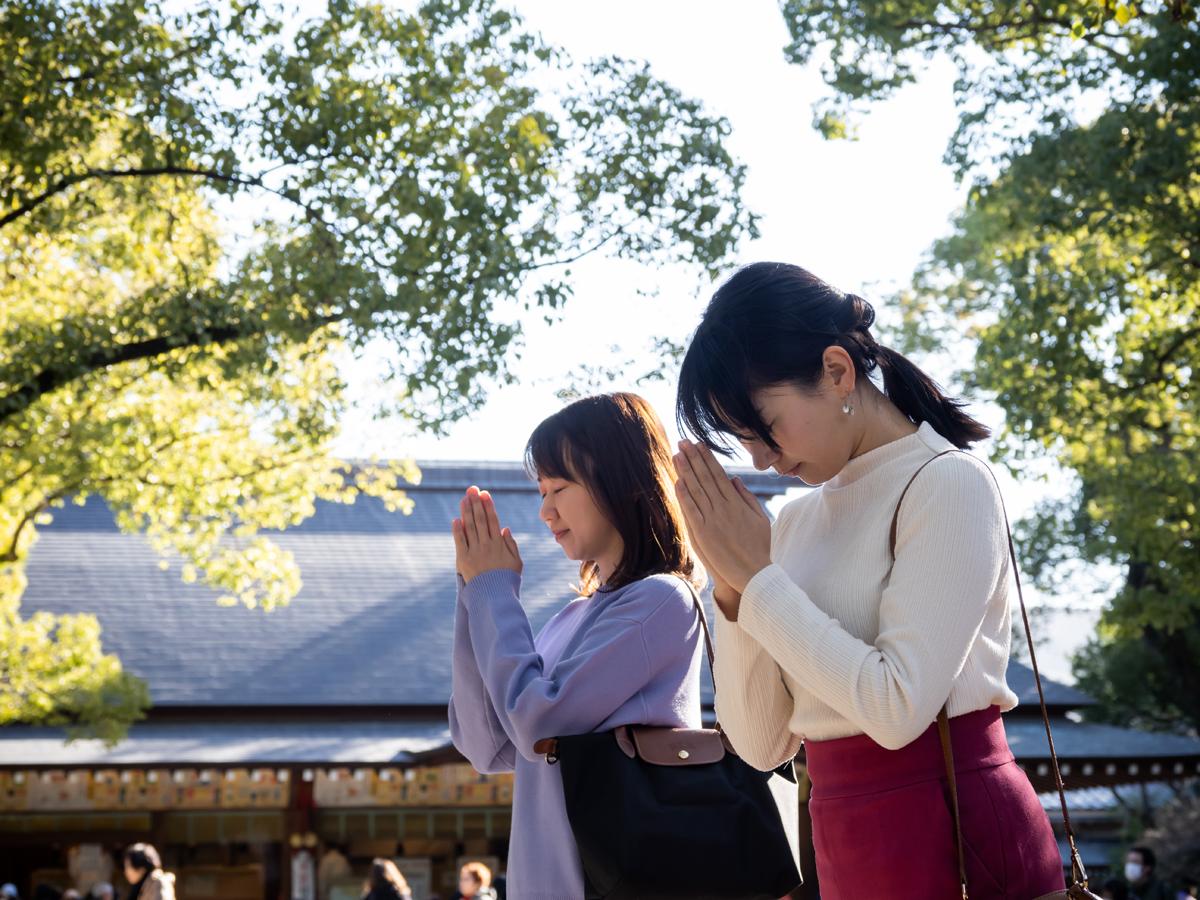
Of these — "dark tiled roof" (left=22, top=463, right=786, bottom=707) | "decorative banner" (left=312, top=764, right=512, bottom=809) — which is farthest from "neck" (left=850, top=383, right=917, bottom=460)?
"dark tiled roof" (left=22, top=463, right=786, bottom=707)

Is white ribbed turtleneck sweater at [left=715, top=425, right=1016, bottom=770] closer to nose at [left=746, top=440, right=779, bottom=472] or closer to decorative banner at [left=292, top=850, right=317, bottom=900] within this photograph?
nose at [left=746, top=440, right=779, bottom=472]

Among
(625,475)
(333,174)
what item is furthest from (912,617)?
(333,174)

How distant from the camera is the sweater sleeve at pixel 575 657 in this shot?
6.41 ft

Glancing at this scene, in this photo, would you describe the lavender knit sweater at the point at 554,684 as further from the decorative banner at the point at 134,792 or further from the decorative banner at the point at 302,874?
the decorative banner at the point at 302,874

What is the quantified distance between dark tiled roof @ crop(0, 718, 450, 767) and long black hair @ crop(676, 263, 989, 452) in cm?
1029

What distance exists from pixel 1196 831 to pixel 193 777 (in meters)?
9.17

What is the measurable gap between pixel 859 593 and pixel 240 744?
37.8ft

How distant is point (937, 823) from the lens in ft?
4.72

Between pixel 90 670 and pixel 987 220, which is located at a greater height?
pixel 987 220

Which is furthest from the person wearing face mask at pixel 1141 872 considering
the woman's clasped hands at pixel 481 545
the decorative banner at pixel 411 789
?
the woman's clasped hands at pixel 481 545

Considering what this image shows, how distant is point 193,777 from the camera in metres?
11.9

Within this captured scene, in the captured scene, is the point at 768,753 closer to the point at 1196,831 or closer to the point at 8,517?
the point at 8,517

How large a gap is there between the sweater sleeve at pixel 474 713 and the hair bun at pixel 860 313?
811 mm

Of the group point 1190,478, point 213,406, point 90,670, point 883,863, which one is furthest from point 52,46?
point 1190,478
